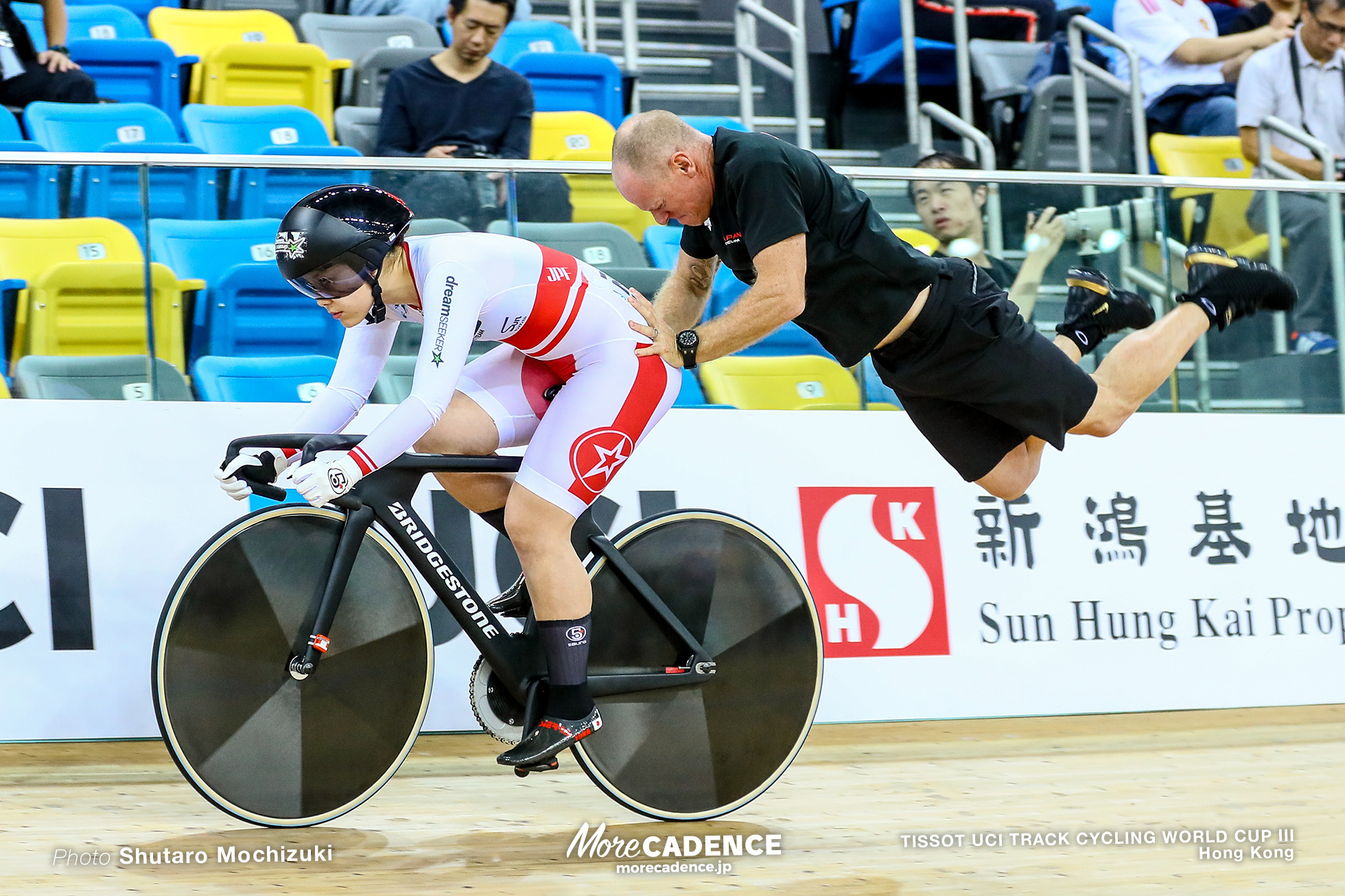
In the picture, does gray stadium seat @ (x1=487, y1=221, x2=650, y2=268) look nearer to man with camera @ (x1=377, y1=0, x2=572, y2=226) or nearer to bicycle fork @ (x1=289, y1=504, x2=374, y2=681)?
man with camera @ (x1=377, y1=0, x2=572, y2=226)

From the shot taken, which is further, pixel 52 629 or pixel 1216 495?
pixel 1216 495

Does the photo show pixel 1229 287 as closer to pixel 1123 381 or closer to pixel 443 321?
pixel 1123 381

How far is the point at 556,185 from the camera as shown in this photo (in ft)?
17.3

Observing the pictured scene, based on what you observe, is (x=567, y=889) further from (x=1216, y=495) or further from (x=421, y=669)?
(x=1216, y=495)

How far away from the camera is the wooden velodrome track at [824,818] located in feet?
10.6

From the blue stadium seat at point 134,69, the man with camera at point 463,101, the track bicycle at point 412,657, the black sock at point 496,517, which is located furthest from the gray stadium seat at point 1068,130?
the black sock at point 496,517

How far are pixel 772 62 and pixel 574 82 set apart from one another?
1248 millimetres

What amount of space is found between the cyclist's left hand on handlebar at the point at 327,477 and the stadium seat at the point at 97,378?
5.60 ft

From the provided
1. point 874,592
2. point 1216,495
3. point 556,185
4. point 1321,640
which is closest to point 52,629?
point 556,185

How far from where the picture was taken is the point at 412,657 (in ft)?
12.5

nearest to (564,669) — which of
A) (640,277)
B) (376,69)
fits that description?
(640,277)

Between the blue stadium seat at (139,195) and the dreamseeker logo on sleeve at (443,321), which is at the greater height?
the blue stadium seat at (139,195)

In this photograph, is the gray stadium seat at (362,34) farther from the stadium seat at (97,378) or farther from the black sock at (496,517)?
the black sock at (496,517)

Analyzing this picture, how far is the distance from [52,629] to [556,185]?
2281mm
